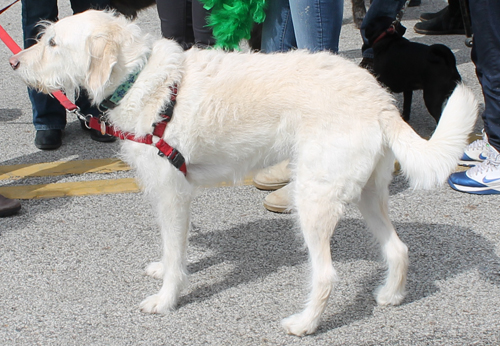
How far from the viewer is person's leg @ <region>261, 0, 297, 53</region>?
324cm

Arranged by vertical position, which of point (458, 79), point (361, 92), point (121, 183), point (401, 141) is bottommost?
point (121, 183)

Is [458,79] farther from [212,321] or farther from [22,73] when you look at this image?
[22,73]

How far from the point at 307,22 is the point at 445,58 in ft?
5.90

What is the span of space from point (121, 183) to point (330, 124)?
2125 millimetres

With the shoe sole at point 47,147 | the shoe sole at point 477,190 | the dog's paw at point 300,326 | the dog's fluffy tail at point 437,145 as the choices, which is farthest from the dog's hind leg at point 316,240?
the shoe sole at point 47,147

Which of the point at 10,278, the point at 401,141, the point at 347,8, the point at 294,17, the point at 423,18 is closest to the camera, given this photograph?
the point at 401,141

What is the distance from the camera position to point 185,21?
3635mm

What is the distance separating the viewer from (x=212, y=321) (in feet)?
8.00

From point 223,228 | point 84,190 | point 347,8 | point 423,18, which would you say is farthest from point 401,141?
point 347,8

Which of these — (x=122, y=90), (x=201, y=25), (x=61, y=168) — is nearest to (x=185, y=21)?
(x=201, y=25)

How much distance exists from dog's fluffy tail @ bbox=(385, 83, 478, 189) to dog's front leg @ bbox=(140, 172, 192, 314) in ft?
3.31

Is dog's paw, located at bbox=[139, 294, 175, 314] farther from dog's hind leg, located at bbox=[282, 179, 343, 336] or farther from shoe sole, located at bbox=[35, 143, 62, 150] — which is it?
shoe sole, located at bbox=[35, 143, 62, 150]

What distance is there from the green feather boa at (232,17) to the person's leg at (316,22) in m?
0.29

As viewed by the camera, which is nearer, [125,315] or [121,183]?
[125,315]
